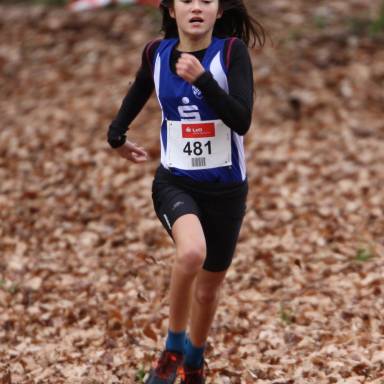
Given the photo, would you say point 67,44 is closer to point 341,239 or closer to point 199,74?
point 341,239

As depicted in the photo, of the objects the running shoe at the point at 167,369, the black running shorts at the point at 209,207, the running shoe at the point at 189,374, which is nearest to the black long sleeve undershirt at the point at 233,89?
the black running shorts at the point at 209,207

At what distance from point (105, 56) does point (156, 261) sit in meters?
4.94

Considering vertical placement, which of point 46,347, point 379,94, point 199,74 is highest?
point 199,74

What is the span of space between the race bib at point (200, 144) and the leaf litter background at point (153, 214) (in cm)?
156

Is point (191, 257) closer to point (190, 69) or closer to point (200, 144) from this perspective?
point (200, 144)

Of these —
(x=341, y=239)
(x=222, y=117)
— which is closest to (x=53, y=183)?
(x=341, y=239)

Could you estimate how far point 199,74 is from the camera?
154 inches

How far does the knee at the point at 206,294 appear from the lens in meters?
4.72

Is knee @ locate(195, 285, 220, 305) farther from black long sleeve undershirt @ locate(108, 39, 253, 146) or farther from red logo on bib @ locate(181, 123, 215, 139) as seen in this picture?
black long sleeve undershirt @ locate(108, 39, 253, 146)

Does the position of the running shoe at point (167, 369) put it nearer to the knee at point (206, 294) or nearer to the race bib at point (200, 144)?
the knee at point (206, 294)

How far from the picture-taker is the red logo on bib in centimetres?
424

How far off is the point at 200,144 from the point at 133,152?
2.28 feet

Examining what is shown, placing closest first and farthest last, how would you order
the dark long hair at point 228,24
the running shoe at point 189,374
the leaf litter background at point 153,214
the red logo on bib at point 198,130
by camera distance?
1. the red logo on bib at point 198,130
2. the dark long hair at point 228,24
3. the running shoe at point 189,374
4. the leaf litter background at point 153,214

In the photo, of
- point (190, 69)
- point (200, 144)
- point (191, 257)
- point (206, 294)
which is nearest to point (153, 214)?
point (206, 294)
